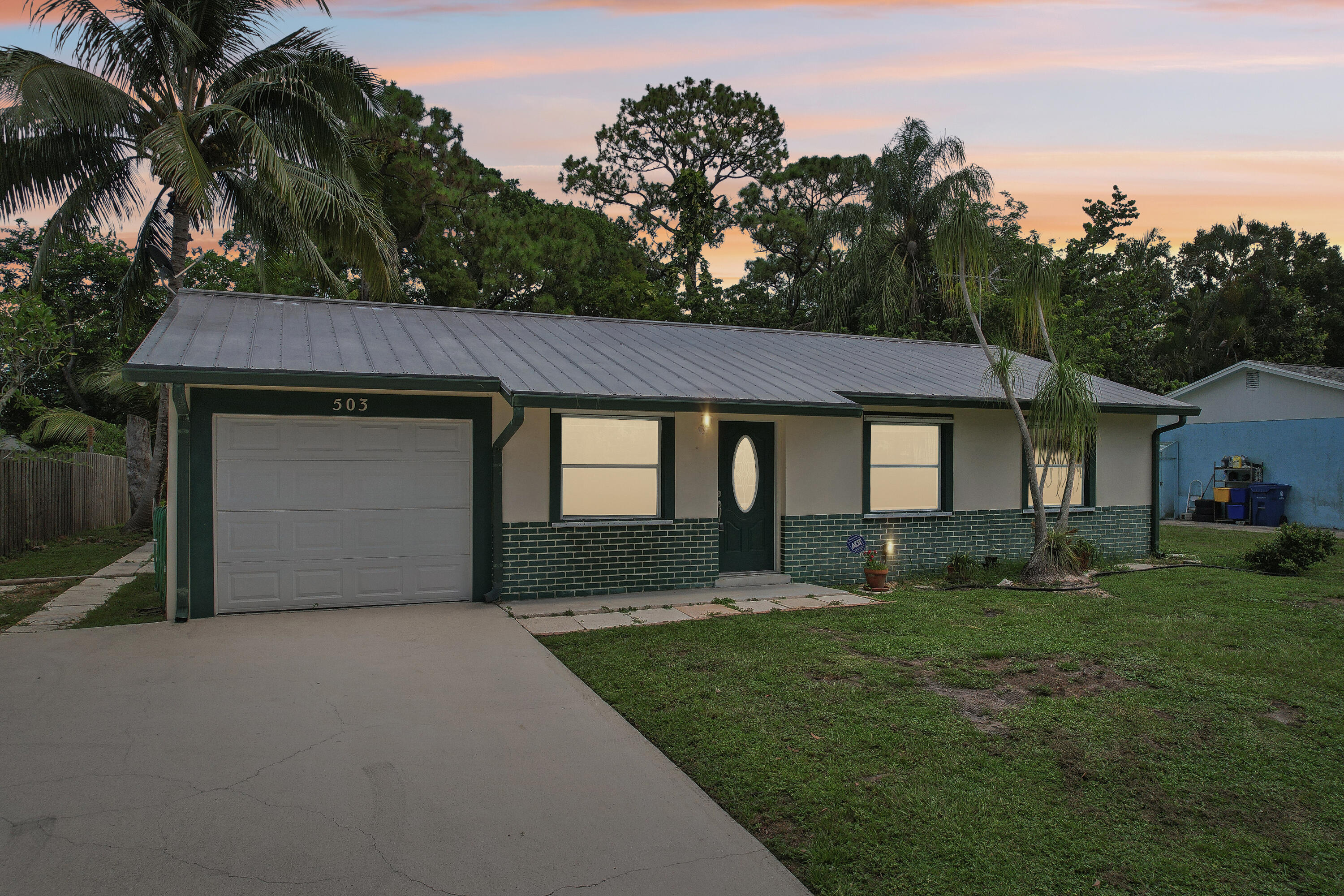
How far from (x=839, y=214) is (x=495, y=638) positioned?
2159 centimetres

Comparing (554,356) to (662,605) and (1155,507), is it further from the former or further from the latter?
(1155,507)

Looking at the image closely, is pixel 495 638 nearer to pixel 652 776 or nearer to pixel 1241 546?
pixel 652 776

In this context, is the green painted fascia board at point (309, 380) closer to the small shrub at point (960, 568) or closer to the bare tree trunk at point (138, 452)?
the small shrub at point (960, 568)

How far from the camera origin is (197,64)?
12719mm

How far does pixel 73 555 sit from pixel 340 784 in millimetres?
12762

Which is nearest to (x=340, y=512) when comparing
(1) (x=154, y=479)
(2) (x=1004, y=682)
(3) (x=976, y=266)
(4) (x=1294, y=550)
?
(2) (x=1004, y=682)

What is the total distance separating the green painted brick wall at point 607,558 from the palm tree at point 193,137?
244 inches

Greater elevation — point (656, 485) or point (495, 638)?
point (656, 485)

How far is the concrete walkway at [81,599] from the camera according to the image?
24.9 feet

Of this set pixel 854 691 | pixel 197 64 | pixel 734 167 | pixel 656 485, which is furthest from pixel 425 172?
pixel 854 691

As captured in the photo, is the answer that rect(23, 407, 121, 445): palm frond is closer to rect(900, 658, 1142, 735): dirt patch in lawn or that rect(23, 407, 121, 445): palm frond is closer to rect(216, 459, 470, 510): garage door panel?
rect(216, 459, 470, 510): garage door panel

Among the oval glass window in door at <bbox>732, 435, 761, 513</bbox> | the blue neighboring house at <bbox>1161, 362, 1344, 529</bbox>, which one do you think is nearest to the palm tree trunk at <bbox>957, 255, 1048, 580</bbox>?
the oval glass window in door at <bbox>732, 435, 761, 513</bbox>

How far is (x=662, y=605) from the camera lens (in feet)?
28.1

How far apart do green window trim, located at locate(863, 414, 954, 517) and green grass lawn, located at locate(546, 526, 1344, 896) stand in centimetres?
278
